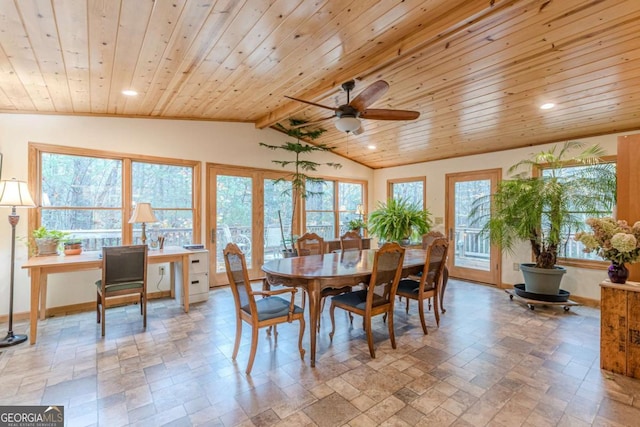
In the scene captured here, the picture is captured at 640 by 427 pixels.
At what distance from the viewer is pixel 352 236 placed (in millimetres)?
4520

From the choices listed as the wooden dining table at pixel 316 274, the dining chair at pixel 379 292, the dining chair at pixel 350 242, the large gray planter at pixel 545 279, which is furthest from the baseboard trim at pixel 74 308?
the large gray planter at pixel 545 279

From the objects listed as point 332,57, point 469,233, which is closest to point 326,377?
point 332,57

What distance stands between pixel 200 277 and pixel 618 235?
4537 millimetres

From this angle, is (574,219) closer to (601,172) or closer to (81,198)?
(601,172)

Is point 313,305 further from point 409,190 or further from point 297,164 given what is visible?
point 409,190

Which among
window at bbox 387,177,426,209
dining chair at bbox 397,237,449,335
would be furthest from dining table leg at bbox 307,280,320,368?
window at bbox 387,177,426,209

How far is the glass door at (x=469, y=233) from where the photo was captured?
5.40 meters

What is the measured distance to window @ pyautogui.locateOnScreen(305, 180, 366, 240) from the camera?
6363 millimetres

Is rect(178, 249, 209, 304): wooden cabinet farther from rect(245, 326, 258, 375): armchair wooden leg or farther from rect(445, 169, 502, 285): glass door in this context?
rect(445, 169, 502, 285): glass door

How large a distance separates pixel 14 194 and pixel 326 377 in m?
3.37

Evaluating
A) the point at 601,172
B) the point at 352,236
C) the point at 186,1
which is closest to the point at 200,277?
the point at 352,236

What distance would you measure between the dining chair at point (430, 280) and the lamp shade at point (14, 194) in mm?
3927

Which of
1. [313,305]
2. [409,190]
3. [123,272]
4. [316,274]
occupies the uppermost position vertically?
[409,190]

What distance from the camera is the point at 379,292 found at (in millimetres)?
2832
